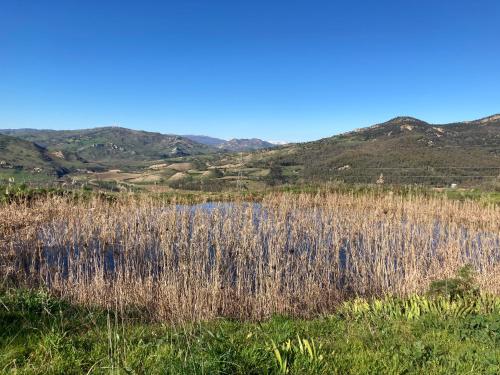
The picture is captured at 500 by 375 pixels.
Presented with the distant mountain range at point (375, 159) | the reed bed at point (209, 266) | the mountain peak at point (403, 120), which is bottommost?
the reed bed at point (209, 266)

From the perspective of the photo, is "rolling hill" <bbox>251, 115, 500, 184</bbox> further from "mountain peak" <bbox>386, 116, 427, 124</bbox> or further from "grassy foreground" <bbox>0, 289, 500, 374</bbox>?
"grassy foreground" <bbox>0, 289, 500, 374</bbox>

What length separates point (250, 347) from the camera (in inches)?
152

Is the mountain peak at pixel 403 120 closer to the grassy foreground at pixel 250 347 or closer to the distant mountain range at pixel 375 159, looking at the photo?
the distant mountain range at pixel 375 159

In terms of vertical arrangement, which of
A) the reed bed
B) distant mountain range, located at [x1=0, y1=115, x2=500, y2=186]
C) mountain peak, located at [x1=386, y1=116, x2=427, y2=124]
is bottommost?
the reed bed

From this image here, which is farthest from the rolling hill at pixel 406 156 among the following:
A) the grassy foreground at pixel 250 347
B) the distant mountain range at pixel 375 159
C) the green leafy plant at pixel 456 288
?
the grassy foreground at pixel 250 347

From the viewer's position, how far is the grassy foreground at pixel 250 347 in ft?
10.9

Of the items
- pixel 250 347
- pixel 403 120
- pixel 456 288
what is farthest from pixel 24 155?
pixel 250 347

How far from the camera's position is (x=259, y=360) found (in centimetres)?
349

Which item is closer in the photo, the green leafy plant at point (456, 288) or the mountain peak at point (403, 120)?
the green leafy plant at point (456, 288)

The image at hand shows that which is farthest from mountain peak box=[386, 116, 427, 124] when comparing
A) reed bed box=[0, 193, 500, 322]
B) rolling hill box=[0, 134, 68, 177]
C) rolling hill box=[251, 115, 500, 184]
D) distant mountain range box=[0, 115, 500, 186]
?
reed bed box=[0, 193, 500, 322]

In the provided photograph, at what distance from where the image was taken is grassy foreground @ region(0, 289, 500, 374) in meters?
3.33

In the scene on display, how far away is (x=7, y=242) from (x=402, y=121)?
165783mm

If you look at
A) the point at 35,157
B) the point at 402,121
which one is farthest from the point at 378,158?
the point at 35,157

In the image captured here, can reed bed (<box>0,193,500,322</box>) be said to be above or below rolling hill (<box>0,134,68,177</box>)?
below
